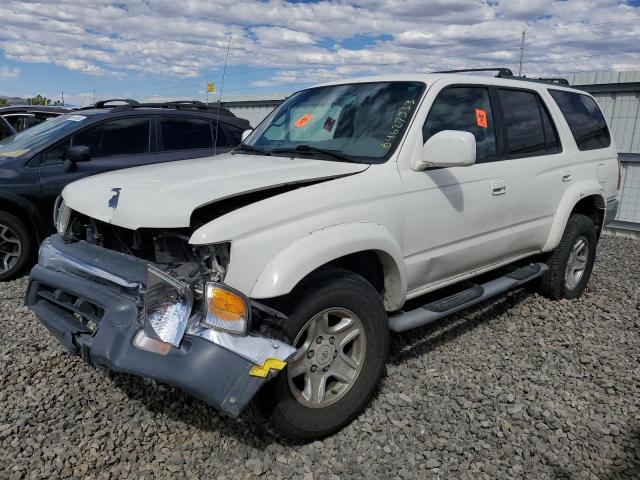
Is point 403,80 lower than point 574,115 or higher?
higher

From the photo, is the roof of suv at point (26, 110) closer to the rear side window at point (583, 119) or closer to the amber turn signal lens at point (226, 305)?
the rear side window at point (583, 119)

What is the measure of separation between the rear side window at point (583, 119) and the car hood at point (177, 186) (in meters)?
2.65

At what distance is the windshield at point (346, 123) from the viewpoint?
3.43m

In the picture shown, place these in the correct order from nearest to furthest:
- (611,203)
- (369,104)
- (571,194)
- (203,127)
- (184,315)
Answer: (184,315) < (369,104) < (571,194) < (611,203) < (203,127)

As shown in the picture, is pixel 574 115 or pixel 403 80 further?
pixel 574 115

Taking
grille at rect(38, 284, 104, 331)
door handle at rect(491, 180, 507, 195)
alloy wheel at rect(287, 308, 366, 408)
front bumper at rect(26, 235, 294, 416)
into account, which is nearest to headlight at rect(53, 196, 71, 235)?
front bumper at rect(26, 235, 294, 416)

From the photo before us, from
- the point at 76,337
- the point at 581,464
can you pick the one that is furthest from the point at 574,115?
the point at 76,337

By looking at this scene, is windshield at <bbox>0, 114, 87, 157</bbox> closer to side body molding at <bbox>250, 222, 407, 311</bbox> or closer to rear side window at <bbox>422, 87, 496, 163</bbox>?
rear side window at <bbox>422, 87, 496, 163</bbox>

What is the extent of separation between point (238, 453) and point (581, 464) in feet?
5.81

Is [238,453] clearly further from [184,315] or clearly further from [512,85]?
[512,85]

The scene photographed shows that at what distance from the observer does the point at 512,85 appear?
14.3 ft

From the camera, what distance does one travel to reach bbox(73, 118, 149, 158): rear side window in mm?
6016

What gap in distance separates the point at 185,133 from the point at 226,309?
472cm

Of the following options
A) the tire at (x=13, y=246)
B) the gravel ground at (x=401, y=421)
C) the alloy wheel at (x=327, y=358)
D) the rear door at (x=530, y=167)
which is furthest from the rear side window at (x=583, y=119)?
the tire at (x=13, y=246)
